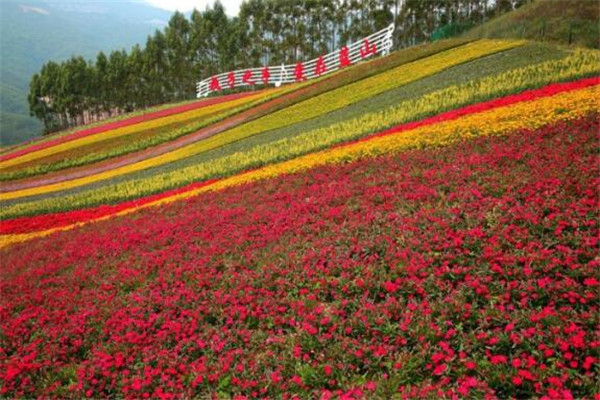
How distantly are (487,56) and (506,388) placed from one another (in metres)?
26.6

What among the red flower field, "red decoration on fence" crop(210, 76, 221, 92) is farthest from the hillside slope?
"red decoration on fence" crop(210, 76, 221, 92)

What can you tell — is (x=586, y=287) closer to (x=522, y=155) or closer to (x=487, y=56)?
(x=522, y=155)

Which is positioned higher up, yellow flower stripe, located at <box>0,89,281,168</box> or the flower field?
yellow flower stripe, located at <box>0,89,281,168</box>

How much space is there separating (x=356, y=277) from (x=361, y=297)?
0.55 m

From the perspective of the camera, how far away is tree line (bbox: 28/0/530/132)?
81.0 metres

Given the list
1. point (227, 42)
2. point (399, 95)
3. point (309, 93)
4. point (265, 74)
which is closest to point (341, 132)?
point (399, 95)

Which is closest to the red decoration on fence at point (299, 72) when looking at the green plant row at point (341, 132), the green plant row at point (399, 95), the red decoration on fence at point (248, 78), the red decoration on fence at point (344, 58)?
the red decoration on fence at point (344, 58)

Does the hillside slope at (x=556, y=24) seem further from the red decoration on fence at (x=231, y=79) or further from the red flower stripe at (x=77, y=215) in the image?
the red decoration on fence at (x=231, y=79)

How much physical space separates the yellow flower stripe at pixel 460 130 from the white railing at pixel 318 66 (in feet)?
123

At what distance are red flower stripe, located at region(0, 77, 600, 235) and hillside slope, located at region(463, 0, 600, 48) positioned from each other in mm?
11253

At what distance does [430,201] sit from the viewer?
924 centimetres

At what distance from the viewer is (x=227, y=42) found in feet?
264

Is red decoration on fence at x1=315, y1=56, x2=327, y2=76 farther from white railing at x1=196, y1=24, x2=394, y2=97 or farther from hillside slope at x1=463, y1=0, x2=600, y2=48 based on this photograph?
hillside slope at x1=463, y1=0, x2=600, y2=48

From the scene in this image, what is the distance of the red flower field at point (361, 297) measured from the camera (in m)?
5.33
